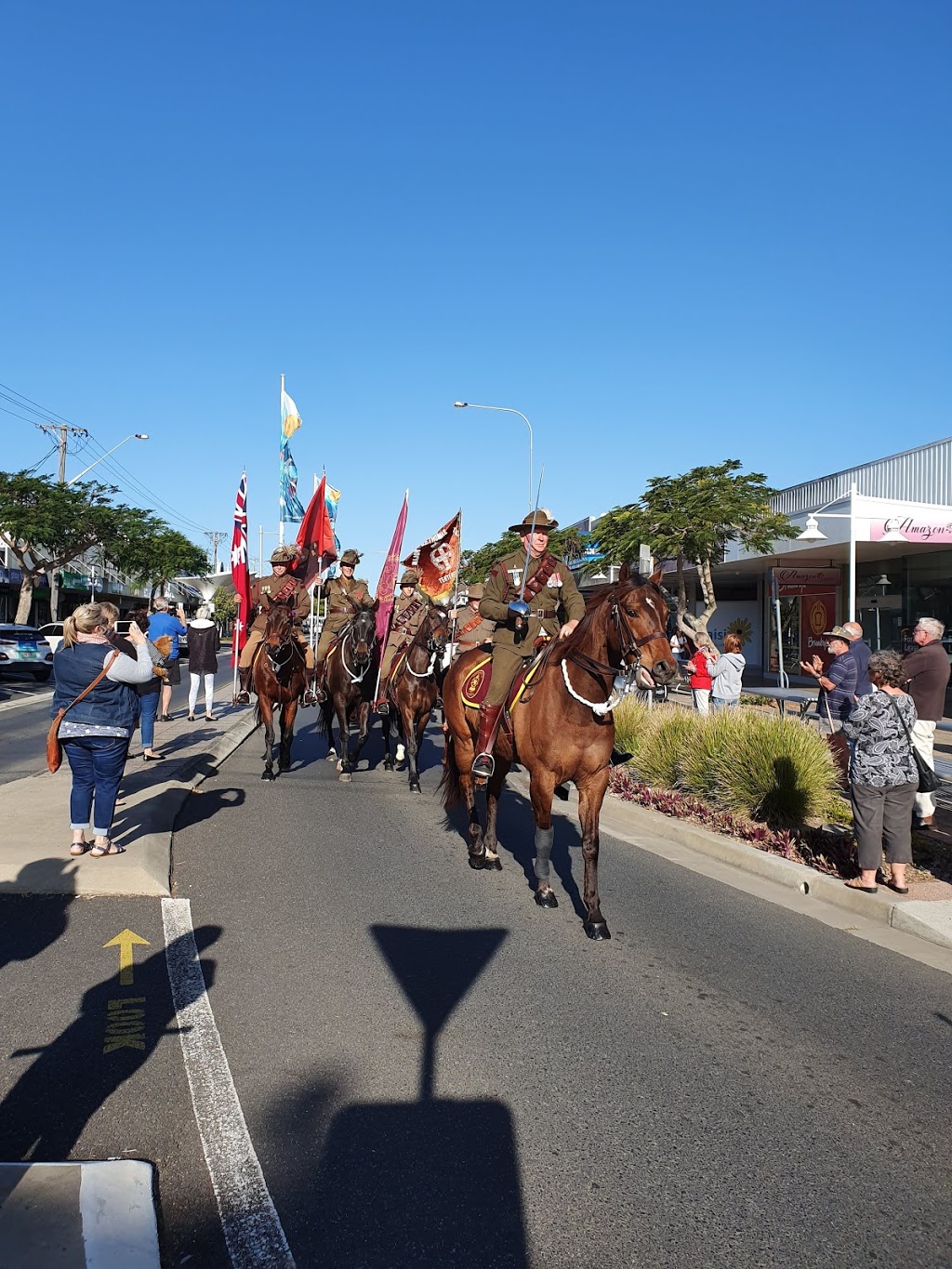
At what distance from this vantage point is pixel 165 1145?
11.8ft

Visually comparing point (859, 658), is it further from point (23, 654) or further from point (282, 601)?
point (23, 654)

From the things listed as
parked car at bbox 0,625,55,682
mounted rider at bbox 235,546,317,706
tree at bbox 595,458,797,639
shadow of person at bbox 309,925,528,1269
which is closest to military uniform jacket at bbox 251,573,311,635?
mounted rider at bbox 235,546,317,706

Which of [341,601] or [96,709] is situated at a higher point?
[341,601]

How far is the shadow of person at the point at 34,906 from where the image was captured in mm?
5773

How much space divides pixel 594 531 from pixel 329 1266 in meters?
26.7

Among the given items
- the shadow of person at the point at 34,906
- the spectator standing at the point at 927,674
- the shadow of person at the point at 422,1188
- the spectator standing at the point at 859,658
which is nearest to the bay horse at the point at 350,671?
the shadow of person at the point at 34,906

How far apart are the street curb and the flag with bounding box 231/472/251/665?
5291 millimetres

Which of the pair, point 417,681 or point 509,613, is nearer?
point 509,613

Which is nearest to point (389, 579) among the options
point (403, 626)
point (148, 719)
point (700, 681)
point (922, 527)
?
point (403, 626)

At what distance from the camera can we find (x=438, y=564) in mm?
14883

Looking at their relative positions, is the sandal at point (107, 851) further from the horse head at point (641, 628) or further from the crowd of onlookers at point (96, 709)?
the horse head at point (641, 628)

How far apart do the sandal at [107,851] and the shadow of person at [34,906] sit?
8.1 inches

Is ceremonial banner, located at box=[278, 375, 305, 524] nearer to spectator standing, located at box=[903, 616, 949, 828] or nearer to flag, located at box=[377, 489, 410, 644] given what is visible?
flag, located at box=[377, 489, 410, 644]

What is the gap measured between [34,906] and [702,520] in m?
20.7
